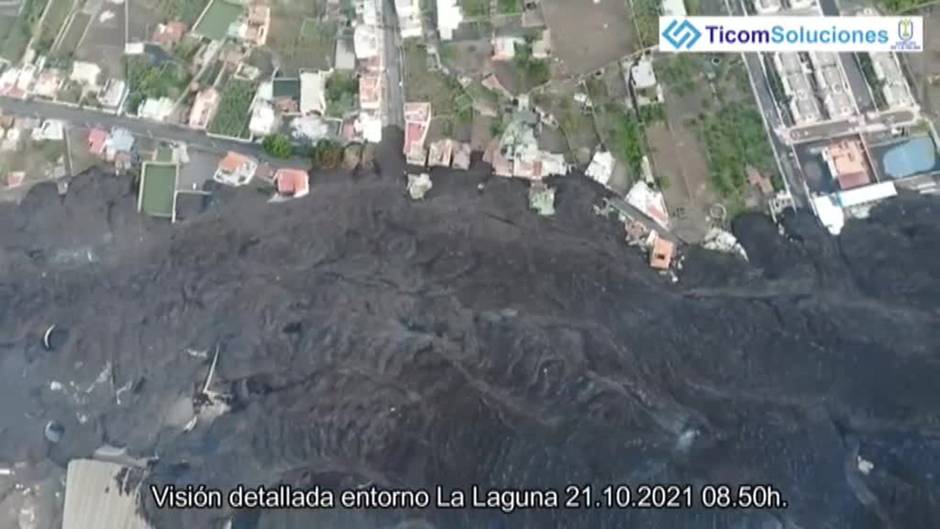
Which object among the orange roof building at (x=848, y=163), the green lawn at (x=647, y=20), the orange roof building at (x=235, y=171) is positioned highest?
the green lawn at (x=647, y=20)

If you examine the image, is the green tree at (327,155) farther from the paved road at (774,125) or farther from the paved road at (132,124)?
the paved road at (774,125)

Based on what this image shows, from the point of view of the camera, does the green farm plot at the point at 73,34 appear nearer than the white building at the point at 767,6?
No

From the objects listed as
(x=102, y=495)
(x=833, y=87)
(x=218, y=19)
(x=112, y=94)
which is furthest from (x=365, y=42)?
(x=102, y=495)

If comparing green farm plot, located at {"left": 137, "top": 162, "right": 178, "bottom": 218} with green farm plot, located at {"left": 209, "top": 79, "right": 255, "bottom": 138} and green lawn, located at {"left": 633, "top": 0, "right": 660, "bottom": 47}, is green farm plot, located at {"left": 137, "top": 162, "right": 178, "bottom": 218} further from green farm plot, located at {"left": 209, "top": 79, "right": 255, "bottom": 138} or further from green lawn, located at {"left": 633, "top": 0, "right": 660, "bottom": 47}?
green lawn, located at {"left": 633, "top": 0, "right": 660, "bottom": 47}

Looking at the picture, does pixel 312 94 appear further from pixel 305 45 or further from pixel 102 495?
pixel 102 495

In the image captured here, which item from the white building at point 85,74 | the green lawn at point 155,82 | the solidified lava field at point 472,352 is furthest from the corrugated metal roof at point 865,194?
the white building at point 85,74

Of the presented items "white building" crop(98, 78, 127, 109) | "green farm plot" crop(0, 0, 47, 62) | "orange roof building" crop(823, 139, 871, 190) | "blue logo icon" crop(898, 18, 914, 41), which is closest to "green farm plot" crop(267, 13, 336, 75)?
"white building" crop(98, 78, 127, 109)

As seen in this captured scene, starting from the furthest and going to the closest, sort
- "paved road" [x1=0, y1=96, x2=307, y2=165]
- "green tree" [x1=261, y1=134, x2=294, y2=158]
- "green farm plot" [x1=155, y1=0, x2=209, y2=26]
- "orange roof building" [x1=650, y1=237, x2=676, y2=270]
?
"green farm plot" [x1=155, y1=0, x2=209, y2=26] < "paved road" [x1=0, y1=96, x2=307, y2=165] < "green tree" [x1=261, y1=134, x2=294, y2=158] < "orange roof building" [x1=650, y1=237, x2=676, y2=270]

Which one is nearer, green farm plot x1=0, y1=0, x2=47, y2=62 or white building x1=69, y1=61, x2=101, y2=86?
white building x1=69, y1=61, x2=101, y2=86
